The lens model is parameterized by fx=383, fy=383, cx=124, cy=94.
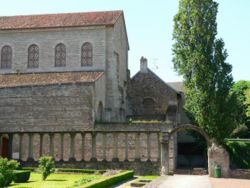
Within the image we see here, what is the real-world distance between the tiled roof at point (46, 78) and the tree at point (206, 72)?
27.1 ft

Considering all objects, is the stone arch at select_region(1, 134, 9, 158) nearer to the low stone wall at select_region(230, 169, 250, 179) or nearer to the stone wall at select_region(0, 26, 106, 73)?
the stone wall at select_region(0, 26, 106, 73)

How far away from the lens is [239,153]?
37.7m

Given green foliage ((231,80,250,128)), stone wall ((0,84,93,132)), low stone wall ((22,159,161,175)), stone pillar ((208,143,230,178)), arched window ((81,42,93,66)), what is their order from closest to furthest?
stone pillar ((208,143,230,178)), low stone wall ((22,159,161,175)), stone wall ((0,84,93,132)), arched window ((81,42,93,66)), green foliage ((231,80,250,128))

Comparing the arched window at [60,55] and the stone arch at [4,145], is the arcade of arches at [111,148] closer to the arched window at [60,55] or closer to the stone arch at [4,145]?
the stone arch at [4,145]

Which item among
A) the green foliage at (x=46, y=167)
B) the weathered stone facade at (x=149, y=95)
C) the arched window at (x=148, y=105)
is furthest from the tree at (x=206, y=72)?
the green foliage at (x=46, y=167)

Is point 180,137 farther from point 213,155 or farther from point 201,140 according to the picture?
point 213,155

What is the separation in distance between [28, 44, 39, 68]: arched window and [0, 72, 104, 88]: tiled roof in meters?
1.85

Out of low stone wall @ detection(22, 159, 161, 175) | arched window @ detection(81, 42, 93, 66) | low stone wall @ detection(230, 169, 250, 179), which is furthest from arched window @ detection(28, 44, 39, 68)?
low stone wall @ detection(230, 169, 250, 179)

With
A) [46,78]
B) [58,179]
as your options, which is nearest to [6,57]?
[46,78]

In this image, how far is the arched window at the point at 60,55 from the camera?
3897cm

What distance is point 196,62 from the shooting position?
33094mm

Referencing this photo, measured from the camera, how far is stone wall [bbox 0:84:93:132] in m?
31.9

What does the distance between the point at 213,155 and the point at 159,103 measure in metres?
16.1

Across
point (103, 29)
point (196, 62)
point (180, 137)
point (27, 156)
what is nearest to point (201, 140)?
point (180, 137)
